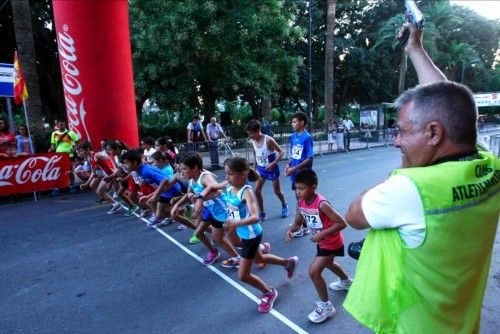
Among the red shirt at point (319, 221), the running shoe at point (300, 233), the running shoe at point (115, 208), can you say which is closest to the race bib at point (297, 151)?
the running shoe at point (300, 233)

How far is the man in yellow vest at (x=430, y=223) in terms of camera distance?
118 centimetres

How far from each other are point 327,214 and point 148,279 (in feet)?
8.39

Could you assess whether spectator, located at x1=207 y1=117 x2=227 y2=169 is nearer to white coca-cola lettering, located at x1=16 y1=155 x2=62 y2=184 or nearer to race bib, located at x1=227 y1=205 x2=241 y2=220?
white coca-cola lettering, located at x1=16 y1=155 x2=62 y2=184

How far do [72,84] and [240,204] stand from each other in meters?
9.58

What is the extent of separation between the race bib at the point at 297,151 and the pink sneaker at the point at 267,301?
9.71 ft

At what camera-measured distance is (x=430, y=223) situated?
46.3 inches

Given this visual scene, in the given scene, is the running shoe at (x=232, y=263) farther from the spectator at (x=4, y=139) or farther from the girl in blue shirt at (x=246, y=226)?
the spectator at (x=4, y=139)

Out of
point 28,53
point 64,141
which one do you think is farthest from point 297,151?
point 28,53

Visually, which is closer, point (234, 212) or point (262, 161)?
point (234, 212)

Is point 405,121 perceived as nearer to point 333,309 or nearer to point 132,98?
point 333,309

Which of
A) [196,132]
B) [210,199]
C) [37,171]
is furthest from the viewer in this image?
[196,132]

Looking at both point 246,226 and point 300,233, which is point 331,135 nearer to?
point 300,233

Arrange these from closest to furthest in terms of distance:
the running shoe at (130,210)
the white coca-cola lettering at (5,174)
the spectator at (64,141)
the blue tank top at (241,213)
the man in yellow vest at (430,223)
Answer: the man in yellow vest at (430,223)
the blue tank top at (241,213)
the running shoe at (130,210)
the white coca-cola lettering at (5,174)
the spectator at (64,141)

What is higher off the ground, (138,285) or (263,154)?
(263,154)
